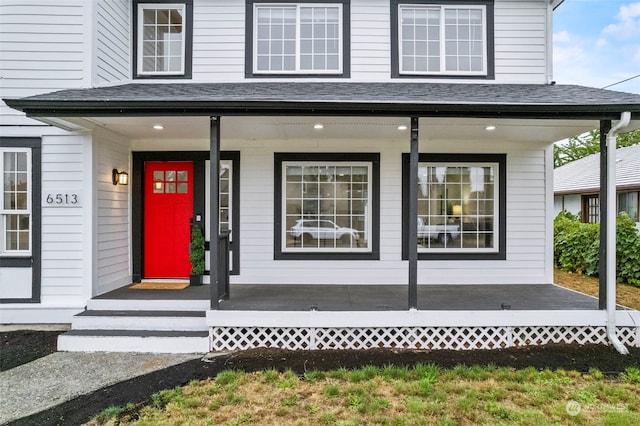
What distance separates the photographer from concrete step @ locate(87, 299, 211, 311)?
16.6 feet

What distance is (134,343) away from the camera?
14.6 ft

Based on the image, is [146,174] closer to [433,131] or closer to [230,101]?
[230,101]

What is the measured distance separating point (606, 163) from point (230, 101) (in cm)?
476

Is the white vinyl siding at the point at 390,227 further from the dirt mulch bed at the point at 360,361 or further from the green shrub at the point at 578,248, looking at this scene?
the green shrub at the point at 578,248

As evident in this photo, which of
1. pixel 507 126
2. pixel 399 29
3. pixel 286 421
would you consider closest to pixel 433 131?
pixel 507 126

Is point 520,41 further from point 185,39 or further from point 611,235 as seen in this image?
point 185,39

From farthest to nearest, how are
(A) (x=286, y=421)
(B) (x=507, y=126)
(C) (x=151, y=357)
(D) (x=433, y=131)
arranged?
(D) (x=433, y=131), (B) (x=507, y=126), (C) (x=151, y=357), (A) (x=286, y=421)

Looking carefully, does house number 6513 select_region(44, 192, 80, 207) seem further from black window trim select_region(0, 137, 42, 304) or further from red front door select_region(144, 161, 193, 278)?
red front door select_region(144, 161, 193, 278)

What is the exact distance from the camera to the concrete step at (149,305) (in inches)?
200

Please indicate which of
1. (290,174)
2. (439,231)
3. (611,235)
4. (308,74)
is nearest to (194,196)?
(290,174)

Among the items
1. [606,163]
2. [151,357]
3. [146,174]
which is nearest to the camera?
[151,357]

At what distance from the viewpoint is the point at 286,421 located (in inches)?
119

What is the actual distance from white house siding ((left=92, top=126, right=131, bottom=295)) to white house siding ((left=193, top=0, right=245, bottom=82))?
1.92 metres

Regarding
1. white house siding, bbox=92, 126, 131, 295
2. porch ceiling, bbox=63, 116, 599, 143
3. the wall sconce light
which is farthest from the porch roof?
the wall sconce light
